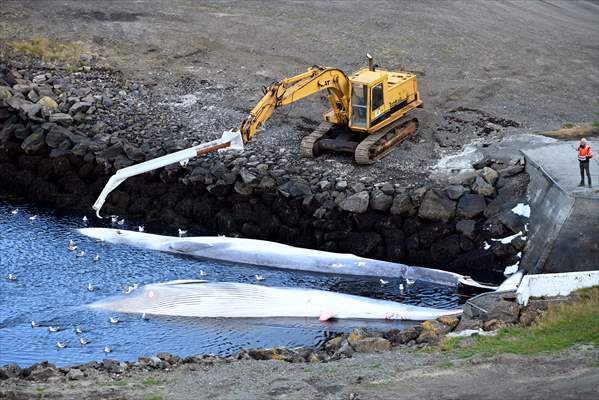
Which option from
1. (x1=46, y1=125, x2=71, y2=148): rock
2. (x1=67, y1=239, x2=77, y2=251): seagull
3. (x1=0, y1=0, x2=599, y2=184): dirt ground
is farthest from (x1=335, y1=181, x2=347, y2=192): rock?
(x1=46, y1=125, x2=71, y2=148): rock

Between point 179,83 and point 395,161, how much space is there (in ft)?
34.0

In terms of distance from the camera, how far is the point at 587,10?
1932 inches

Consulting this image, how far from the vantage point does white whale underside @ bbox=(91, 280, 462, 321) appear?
95.7ft

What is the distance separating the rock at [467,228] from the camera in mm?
32156

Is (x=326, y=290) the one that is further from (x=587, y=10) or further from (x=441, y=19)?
(x=587, y=10)

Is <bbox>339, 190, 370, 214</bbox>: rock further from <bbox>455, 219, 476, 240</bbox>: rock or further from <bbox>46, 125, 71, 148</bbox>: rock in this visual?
<bbox>46, 125, 71, 148</bbox>: rock

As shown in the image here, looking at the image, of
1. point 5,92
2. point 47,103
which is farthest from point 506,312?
point 5,92

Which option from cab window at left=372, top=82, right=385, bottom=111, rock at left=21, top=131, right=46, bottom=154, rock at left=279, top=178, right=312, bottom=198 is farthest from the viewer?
rock at left=21, top=131, right=46, bottom=154

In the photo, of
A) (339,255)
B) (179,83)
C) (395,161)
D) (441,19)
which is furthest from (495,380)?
(441,19)

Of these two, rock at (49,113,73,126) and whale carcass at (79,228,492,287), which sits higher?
rock at (49,113,73,126)

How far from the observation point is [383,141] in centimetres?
3544

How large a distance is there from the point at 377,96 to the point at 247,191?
5119 millimetres

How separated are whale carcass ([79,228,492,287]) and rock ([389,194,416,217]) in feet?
6.41

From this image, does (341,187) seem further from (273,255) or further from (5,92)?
(5,92)
